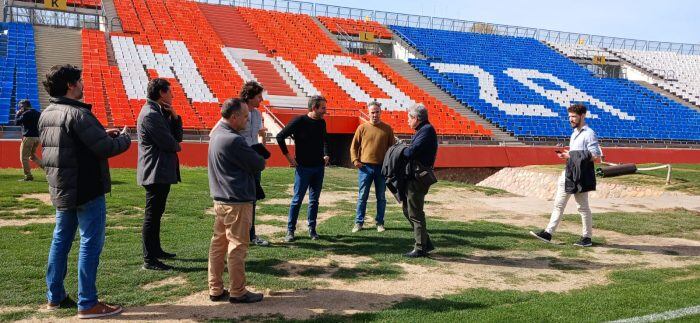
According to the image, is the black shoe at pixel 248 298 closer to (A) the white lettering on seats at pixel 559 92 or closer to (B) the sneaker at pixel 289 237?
(B) the sneaker at pixel 289 237

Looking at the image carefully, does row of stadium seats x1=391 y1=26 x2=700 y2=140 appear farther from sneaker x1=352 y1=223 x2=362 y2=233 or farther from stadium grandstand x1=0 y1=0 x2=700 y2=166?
sneaker x1=352 y1=223 x2=362 y2=233

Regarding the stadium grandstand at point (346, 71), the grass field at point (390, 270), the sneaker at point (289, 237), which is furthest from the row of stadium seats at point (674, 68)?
the sneaker at point (289, 237)

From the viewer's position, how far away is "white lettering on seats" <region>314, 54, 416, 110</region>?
25094 mm

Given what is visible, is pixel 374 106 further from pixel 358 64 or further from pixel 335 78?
pixel 358 64

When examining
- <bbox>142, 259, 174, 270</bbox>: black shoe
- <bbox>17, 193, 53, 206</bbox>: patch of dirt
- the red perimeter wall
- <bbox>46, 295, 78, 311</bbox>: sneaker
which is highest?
the red perimeter wall

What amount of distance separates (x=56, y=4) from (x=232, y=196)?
1141 inches

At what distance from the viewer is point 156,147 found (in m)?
5.40

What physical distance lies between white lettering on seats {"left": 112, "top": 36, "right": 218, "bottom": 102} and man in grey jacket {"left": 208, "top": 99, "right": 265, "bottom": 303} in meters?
16.9

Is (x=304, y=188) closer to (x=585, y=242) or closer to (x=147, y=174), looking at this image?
(x=147, y=174)

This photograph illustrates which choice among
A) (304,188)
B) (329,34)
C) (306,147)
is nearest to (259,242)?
(304,188)

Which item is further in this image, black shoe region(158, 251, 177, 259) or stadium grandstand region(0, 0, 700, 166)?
stadium grandstand region(0, 0, 700, 166)

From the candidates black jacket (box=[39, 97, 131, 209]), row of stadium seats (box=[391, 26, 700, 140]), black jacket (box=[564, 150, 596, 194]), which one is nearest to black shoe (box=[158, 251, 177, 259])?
black jacket (box=[39, 97, 131, 209])

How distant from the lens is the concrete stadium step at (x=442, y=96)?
24.1m

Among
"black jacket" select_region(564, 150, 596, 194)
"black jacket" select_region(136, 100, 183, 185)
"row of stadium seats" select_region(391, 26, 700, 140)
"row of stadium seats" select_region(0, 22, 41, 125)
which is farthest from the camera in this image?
"row of stadium seats" select_region(391, 26, 700, 140)
